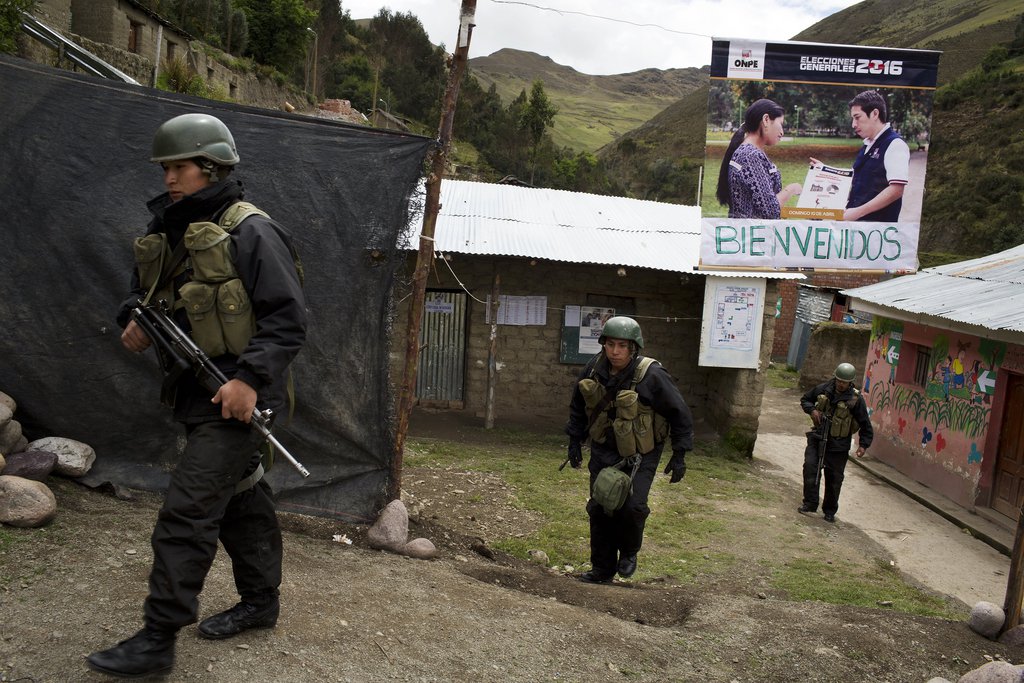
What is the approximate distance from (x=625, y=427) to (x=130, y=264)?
2.84 meters

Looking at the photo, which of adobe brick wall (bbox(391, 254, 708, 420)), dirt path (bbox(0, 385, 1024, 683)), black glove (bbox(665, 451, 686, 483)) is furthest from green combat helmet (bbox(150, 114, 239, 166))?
adobe brick wall (bbox(391, 254, 708, 420))

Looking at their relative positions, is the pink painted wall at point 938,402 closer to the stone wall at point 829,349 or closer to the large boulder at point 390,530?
the stone wall at point 829,349

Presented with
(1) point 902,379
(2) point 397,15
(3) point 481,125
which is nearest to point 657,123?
(2) point 397,15

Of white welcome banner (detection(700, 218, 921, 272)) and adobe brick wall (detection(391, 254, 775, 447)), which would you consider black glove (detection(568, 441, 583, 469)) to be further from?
adobe brick wall (detection(391, 254, 775, 447))

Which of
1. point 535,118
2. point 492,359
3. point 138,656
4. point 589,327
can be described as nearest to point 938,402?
point 589,327

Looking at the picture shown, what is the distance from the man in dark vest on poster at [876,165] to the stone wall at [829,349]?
1053 centimetres

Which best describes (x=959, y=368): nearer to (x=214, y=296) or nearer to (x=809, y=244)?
(x=809, y=244)

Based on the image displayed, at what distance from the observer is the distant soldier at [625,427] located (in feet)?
15.9

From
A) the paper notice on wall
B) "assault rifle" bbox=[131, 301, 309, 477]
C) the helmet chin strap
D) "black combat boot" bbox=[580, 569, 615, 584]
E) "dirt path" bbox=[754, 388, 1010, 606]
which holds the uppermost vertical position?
the paper notice on wall

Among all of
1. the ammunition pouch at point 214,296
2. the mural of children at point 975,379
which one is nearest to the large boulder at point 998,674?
the ammunition pouch at point 214,296

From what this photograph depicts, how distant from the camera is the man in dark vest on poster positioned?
27.8 ft

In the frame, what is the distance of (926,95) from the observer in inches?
326

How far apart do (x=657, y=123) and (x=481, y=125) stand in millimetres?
51941

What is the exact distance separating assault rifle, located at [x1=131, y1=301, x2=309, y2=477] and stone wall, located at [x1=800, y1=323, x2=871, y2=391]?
694 inches
